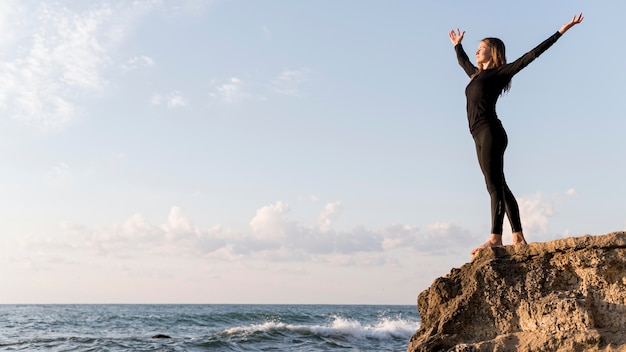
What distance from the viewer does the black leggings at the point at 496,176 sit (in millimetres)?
5316

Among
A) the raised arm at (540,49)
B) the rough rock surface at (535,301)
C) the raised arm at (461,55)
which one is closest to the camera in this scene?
the rough rock surface at (535,301)

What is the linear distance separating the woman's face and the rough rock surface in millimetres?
1848

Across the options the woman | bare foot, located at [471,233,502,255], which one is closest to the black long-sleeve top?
the woman

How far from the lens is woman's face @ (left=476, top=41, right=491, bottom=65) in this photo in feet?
18.3

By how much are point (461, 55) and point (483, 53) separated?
1.94 feet

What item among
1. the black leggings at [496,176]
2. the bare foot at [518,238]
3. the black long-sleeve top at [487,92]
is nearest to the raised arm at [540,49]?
the black long-sleeve top at [487,92]

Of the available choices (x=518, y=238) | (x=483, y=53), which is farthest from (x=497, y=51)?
(x=518, y=238)

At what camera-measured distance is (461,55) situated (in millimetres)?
6180

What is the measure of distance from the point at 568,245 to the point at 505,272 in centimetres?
54

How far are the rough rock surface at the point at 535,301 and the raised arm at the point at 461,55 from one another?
1.95 meters

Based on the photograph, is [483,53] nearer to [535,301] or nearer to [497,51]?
[497,51]

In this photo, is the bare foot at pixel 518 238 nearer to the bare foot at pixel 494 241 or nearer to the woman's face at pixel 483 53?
the bare foot at pixel 494 241

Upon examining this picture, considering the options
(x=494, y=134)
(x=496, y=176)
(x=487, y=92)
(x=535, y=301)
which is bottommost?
(x=535, y=301)

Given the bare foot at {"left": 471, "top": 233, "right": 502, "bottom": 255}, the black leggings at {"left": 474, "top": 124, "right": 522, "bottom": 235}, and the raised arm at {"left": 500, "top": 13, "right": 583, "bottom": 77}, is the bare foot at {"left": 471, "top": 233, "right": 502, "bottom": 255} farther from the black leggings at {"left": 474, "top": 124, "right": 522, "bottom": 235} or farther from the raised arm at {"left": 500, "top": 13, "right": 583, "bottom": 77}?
the raised arm at {"left": 500, "top": 13, "right": 583, "bottom": 77}
